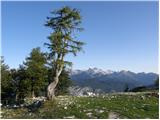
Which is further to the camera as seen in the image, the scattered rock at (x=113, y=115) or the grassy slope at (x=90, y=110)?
the grassy slope at (x=90, y=110)

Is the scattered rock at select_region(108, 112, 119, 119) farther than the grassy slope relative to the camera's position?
No

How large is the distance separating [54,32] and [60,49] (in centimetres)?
231

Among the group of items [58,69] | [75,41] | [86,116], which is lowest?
[86,116]

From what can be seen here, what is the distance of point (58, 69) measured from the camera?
44.7 m

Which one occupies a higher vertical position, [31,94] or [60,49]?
[60,49]

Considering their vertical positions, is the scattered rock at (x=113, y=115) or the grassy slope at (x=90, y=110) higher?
the grassy slope at (x=90, y=110)

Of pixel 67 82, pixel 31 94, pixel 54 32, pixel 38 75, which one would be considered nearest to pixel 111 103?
pixel 54 32

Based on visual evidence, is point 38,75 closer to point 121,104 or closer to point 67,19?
point 67,19

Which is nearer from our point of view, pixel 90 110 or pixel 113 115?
pixel 113 115

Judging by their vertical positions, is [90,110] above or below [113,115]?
above

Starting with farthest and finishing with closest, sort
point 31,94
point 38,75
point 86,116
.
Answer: point 31,94 < point 38,75 < point 86,116

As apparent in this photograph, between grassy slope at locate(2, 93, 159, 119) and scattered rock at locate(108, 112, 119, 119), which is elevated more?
grassy slope at locate(2, 93, 159, 119)

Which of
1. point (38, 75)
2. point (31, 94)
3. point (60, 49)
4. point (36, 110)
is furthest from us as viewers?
point (31, 94)

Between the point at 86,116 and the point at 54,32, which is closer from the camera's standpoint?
the point at 86,116
